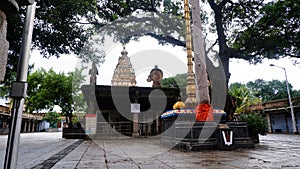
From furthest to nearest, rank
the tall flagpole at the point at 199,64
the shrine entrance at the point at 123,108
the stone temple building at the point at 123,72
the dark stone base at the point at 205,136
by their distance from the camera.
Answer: the stone temple building at the point at 123,72 → the shrine entrance at the point at 123,108 → the tall flagpole at the point at 199,64 → the dark stone base at the point at 205,136

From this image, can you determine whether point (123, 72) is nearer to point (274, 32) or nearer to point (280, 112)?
point (280, 112)

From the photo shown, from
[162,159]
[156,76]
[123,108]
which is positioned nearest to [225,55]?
[156,76]

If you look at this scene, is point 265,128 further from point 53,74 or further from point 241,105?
point 53,74

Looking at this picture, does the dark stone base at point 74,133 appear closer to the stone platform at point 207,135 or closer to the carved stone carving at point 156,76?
the carved stone carving at point 156,76

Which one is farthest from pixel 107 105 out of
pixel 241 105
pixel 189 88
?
pixel 241 105

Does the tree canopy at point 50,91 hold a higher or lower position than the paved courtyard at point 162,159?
higher

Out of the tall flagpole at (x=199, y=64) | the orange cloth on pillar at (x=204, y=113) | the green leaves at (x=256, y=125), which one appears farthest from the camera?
the green leaves at (x=256, y=125)

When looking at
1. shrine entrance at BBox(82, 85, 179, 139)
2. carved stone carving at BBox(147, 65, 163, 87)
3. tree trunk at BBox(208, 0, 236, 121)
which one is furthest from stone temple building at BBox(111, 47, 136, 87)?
tree trunk at BBox(208, 0, 236, 121)

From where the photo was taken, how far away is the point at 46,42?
27.5ft

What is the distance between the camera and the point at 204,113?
6754mm

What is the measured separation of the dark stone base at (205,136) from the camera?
20.7ft

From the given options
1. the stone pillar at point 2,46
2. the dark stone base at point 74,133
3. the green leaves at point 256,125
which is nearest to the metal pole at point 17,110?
the stone pillar at point 2,46

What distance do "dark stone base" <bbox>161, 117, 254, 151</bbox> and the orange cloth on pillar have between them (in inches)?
6.5

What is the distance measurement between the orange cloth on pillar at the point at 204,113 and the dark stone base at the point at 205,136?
16 centimetres
